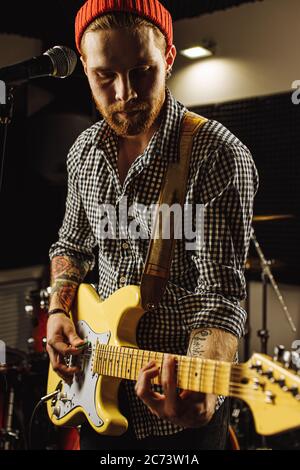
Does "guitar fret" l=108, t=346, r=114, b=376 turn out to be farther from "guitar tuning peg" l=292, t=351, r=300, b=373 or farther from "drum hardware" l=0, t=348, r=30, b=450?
"drum hardware" l=0, t=348, r=30, b=450

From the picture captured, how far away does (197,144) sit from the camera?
5.14ft

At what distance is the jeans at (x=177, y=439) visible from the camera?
61.2 inches

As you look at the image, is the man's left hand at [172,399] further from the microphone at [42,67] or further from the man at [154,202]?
the microphone at [42,67]

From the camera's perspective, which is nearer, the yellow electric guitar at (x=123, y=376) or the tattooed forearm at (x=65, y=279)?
the yellow electric guitar at (x=123, y=376)

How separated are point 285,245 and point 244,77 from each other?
1501mm

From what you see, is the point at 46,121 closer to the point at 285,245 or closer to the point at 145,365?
the point at 285,245

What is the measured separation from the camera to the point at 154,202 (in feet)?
5.34

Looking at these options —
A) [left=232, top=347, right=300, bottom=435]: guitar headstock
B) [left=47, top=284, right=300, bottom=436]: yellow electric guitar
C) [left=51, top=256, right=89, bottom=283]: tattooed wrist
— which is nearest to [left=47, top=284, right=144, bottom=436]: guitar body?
[left=47, top=284, right=300, bottom=436]: yellow electric guitar

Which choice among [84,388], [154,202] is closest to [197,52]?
[154,202]

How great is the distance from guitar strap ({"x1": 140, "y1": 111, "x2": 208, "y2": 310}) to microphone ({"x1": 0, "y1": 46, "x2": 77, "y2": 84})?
408 millimetres

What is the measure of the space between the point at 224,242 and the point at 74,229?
2.30 ft

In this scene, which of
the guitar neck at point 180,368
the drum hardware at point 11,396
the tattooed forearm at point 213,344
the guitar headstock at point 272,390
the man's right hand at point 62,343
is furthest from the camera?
the drum hardware at point 11,396

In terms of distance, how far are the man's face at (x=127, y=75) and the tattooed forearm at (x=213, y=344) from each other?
0.61 metres

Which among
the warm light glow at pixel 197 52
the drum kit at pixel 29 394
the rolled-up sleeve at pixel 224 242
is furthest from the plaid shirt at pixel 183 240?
the warm light glow at pixel 197 52
